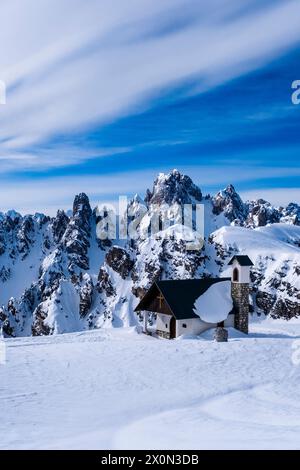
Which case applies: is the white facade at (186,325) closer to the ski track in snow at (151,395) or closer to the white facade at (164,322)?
the white facade at (164,322)

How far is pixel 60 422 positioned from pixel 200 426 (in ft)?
16.9

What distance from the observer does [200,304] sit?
35.0 meters

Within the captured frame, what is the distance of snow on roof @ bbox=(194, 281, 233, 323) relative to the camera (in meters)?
34.4

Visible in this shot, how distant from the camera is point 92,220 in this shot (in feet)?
540

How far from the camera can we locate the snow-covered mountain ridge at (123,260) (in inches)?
3046

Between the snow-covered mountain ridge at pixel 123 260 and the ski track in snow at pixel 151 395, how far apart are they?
46.8 m

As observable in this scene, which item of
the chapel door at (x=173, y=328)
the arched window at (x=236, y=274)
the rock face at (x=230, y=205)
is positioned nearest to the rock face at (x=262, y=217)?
the rock face at (x=230, y=205)

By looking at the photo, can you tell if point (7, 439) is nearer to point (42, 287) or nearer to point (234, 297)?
→ point (234, 297)

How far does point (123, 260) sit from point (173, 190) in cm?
6087

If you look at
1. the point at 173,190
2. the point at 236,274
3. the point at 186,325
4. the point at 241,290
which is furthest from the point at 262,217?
the point at 186,325

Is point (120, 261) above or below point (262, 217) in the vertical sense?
below

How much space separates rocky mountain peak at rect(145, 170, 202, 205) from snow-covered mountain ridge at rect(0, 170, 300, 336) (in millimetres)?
425

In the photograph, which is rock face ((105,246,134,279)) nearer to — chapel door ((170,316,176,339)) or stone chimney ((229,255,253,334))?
stone chimney ((229,255,253,334))

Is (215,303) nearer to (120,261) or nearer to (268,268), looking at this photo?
(268,268)
